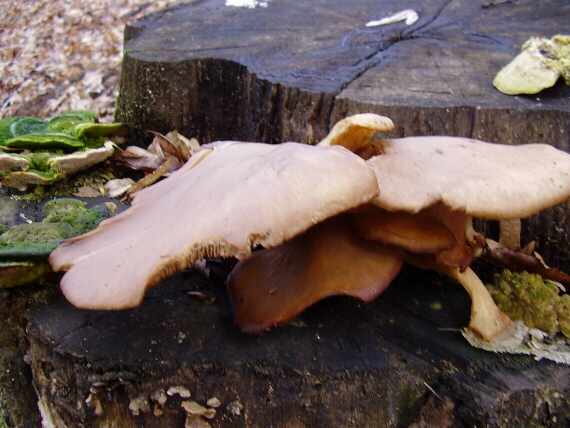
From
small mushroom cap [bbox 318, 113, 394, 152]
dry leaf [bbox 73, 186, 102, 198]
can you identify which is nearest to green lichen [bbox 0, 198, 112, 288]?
dry leaf [bbox 73, 186, 102, 198]

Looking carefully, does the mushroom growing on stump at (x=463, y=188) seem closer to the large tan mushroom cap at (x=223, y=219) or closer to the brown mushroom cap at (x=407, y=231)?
the brown mushroom cap at (x=407, y=231)

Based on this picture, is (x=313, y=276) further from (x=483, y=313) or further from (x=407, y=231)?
(x=483, y=313)

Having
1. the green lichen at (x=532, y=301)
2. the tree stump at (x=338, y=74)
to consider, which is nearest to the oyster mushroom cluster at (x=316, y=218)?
the green lichen at (x=532, y=301)

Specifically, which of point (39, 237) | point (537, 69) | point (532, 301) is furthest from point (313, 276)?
point (537, 69)

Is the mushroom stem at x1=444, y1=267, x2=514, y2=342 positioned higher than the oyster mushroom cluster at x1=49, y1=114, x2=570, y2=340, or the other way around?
the oyster mushroom cluster at x1=49, y1=114, x2=570, y2=340

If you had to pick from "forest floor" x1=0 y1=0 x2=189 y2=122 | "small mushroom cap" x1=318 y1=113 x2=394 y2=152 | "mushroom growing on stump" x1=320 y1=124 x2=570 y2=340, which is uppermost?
"small mushroom cap" x1=318 y1=113 x2=394 y2=152

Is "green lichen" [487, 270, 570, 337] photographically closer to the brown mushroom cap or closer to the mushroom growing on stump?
the mushroom growing on stump

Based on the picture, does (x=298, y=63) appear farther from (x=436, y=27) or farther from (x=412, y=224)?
(x=412, y=224)

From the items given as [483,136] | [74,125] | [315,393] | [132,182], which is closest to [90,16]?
[74,125]
